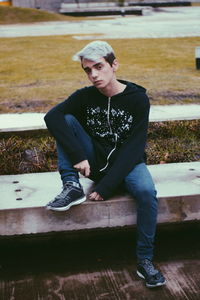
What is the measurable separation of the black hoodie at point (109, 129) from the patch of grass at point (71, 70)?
2693mm

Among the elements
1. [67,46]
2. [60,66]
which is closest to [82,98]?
[60,66]

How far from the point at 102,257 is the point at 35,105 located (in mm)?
3341

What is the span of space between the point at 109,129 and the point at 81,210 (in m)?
0.61

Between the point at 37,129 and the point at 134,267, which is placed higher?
the point at 37,129

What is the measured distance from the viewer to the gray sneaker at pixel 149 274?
319cm

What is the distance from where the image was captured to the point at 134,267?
138 inches

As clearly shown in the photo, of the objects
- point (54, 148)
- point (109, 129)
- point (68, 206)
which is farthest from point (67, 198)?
point (54, 148)

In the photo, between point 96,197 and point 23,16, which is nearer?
point 96,197

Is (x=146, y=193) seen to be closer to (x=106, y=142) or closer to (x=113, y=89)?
(x=106, y=142)

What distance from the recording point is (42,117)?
5.75 meters

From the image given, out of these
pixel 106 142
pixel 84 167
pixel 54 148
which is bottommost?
pixel 54 148

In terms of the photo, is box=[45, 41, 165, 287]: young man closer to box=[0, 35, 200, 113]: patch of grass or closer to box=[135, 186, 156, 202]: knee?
box=[135, 186, 156, 202]: knee

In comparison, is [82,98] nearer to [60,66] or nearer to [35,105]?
[35,105]

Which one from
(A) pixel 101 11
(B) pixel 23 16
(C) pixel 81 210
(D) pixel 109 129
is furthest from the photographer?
(A) pixel 101 11
